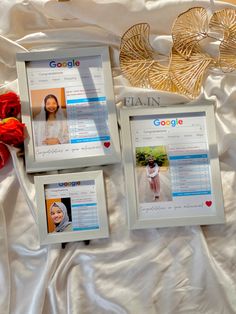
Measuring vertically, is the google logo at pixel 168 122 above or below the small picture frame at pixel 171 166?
above

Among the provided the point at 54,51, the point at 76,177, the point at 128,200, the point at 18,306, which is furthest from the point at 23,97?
the point at 18,306

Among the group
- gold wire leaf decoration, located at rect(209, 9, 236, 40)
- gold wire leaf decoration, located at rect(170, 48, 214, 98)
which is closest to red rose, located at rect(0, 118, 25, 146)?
gold wire leaf decoration, located at rect(170, 48, 214, 98)

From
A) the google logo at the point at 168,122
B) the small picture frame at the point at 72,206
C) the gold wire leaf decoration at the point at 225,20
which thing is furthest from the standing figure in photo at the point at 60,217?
the gold wire leaf decoration at the point at 225,20

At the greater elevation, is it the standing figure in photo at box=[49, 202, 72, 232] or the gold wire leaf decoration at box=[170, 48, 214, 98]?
the gold wire leaf decoration at box=[170, 48, 214, 98]

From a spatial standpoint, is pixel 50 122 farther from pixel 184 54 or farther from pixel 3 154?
pixel 184 54

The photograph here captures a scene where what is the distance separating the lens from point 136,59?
0.96 metres

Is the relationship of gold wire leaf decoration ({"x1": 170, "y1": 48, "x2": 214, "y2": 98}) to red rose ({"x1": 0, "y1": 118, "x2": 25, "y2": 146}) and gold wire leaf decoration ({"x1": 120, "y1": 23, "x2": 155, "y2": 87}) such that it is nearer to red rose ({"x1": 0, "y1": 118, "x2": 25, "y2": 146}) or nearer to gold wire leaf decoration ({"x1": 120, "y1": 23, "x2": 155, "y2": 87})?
gold wire leaf decoration ({"x1": 120, "y1": 23, "x2": 155, "y2": 87})

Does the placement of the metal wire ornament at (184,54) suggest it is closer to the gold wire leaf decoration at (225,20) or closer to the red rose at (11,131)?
the gold wire leaf decoration at (225,20)

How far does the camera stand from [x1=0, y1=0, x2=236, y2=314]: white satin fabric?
0.88m

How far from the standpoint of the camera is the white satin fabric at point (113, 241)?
2.88ft

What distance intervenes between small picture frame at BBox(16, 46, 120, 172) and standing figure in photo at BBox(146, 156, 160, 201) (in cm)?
8

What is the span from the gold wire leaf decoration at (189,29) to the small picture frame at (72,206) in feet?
1.24

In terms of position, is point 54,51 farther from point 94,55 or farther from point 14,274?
point 14,274

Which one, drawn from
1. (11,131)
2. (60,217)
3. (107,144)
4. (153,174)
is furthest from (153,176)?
(11,131)
